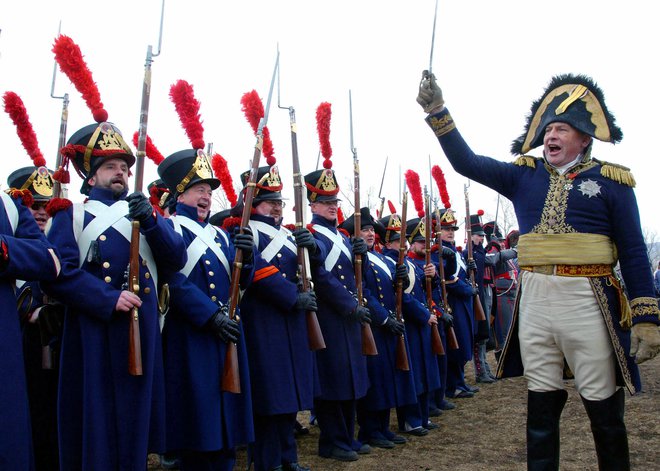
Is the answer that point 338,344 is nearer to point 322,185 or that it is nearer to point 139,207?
point 322,185

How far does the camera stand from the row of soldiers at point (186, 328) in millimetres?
3736

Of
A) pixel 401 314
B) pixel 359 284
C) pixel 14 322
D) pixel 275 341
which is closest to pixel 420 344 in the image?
pixel 401 314

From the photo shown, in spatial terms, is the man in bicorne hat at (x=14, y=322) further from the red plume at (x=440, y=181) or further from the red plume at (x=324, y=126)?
the red plume at (x=440, y=181)

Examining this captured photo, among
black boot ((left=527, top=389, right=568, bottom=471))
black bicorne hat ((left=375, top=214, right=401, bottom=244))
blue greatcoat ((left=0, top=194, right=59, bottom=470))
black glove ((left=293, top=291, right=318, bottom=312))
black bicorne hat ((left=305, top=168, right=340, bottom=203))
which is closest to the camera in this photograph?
blue greatcoat ((left=0, top=194, right=59, bottom=470))

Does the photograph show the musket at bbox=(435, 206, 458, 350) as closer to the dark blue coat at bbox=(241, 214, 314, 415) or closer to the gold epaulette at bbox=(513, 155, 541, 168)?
the dark blue coat at bbox=(241, 214, 314, 415)

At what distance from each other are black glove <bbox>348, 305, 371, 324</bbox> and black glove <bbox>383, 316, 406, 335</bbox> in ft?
2.10

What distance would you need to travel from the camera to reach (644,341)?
12.0 feet

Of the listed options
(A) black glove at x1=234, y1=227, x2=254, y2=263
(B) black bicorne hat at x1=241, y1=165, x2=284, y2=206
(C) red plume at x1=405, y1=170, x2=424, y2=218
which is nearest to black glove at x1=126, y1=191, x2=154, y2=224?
(A) black glove at x1=234, y1=227, x2=254, y2=263

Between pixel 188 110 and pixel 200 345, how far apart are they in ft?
5.33

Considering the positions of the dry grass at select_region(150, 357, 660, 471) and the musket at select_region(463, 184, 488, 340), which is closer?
the dry grass at select_region(150, 357, 660, 471)

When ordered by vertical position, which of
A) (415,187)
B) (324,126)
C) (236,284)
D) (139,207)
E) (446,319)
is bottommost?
(446,319)

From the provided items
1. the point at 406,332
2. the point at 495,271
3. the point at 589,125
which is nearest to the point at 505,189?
the point at 589,125

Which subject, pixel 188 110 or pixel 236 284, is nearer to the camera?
pixel 236 284

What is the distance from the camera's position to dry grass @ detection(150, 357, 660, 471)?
18.2 ft
